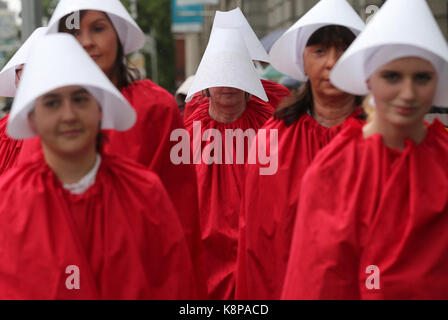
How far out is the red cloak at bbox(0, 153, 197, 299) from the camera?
3787 mm

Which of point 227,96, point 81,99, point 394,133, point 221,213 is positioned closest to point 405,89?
point 394,133

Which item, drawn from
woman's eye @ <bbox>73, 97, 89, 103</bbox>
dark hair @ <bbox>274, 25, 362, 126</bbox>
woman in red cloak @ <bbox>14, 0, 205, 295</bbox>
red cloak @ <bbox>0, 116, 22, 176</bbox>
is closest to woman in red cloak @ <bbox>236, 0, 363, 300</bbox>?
dark hair @ <bbox>274, 25, 362, 126</bbox>

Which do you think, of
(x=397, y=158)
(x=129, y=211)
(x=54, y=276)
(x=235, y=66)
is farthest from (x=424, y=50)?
(x=235, y=66)

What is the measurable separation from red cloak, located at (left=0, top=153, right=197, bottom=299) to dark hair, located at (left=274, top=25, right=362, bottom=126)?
157 centimetres

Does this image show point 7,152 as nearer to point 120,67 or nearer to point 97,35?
point 120,67

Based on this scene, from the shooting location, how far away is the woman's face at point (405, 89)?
12.5ft

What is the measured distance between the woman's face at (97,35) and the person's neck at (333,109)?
1208 mm

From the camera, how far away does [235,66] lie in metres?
6.76

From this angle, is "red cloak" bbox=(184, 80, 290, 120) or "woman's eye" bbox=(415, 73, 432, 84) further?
"red cloak" bbox=(184, 80, 290, 120)

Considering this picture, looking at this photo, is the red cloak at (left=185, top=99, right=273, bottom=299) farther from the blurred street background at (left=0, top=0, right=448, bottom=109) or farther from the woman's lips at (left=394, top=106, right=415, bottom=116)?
the woman's lips at (left=394, top=106, right=415, bottom=116)

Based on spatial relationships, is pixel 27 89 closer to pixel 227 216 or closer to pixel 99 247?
pixel 99 247

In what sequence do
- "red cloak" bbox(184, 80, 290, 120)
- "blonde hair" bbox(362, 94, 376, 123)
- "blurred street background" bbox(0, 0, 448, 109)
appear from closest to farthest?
"blonde hair" bbox(362, 94, 376, 123), "red cloak" bbox(184, 80, 290, 120), "blurred street background" bbox(0, 0, 448, 109)

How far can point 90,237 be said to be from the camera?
388 centimetres
